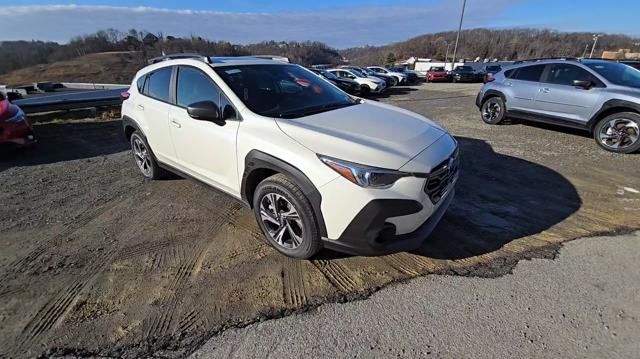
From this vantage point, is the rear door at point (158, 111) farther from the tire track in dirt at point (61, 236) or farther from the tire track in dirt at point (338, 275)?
the tire track in dirt at point (338, 275)

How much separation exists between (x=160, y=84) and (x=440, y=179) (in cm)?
347

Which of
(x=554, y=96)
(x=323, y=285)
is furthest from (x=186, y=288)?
(x=554, y=96)

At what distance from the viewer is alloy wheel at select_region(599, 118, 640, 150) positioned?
573 centimetres

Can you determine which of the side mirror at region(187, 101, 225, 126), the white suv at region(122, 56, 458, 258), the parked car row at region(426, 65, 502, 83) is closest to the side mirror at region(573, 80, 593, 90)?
the white suv at region(122, 56, 458, 258)

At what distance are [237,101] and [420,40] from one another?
132562mm

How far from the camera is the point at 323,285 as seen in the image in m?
2.60

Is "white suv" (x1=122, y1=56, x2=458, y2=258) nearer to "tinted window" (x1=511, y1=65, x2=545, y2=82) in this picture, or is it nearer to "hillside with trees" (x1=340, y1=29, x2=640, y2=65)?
"tinted window" (x1=511, y1=65, x2=545, y2=82)

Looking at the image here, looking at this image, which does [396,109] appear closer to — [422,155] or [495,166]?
[422,155]

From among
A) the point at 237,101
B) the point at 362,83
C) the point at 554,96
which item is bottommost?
the point at 362,83

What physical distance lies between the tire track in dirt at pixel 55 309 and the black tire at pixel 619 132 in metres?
7.96

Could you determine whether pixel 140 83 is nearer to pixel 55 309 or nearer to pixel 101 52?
pixel 55 309

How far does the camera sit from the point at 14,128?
18.9 feet

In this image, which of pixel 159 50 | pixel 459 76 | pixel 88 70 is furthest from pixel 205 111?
pixel 88 70

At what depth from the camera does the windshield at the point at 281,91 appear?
3.10m
